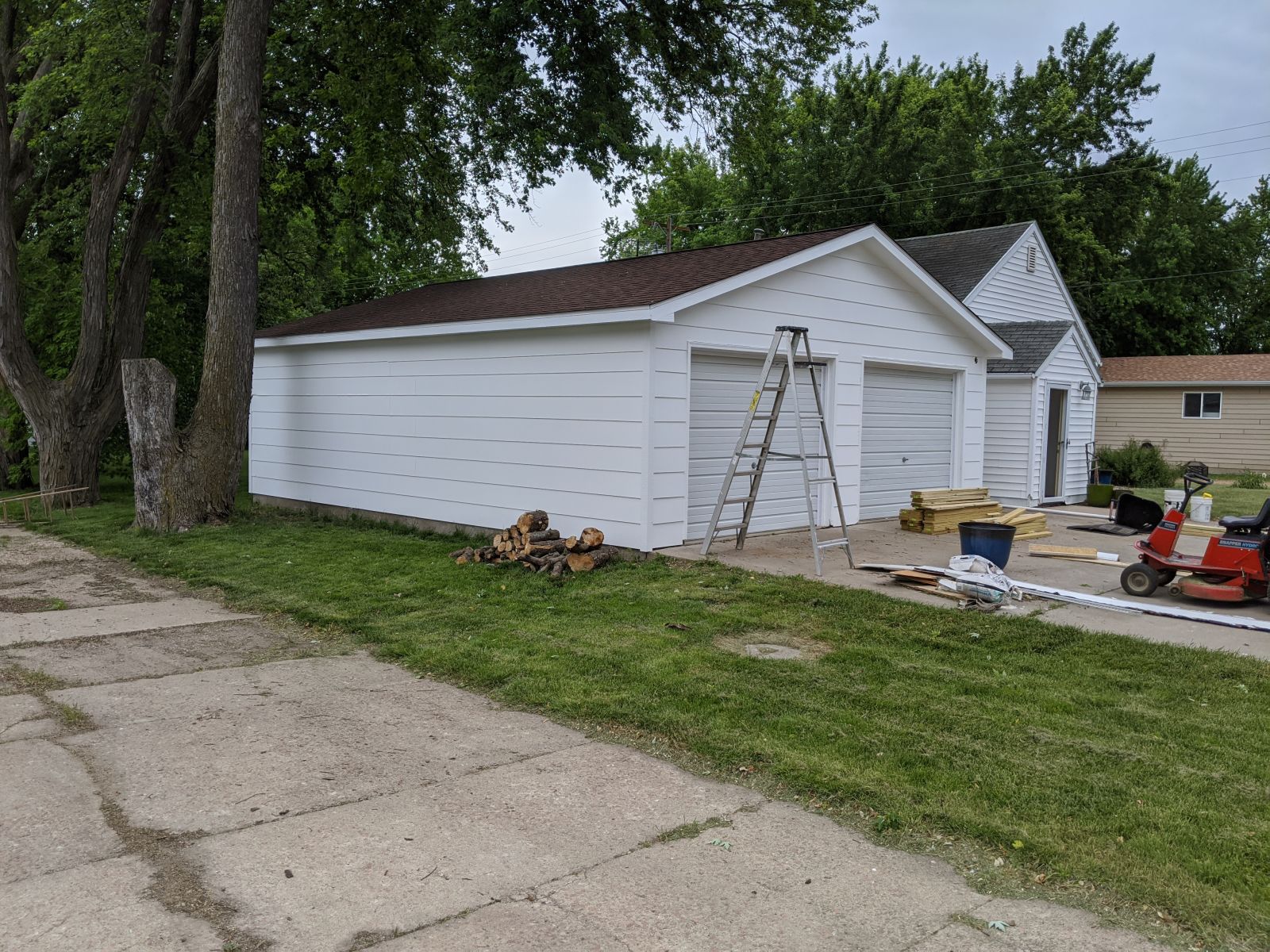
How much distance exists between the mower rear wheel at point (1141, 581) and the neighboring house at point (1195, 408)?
853 inches

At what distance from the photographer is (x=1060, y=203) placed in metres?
32.2

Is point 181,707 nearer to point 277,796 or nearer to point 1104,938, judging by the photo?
point 277,796

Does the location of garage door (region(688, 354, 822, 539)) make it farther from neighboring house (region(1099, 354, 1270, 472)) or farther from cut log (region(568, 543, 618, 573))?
neighboring house (region(1099, 354, 1270, 472))

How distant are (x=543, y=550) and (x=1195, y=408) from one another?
24636mm

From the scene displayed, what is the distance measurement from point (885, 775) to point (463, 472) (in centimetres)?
833

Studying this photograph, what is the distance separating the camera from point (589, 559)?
938 cm

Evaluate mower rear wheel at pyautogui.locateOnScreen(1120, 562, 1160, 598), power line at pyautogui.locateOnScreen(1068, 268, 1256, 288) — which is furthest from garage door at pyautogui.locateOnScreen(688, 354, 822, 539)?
power line at pyautogui.locateOnScreen(1068, 268, 1256, 288)

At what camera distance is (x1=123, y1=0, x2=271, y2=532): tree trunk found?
12430 millimetres

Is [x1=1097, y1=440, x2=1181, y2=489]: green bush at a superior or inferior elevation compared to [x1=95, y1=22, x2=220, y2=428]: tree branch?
inferior

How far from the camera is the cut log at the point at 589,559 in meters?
9.33

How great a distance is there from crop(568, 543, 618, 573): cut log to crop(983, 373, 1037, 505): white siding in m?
9.11

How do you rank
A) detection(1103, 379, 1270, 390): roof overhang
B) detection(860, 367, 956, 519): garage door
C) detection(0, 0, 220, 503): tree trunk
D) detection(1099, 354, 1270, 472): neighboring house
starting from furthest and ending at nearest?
detection(1099, 354, 1270, 472): neighboring house < detection(1103, 379, 1270, 390): roof overhang < detection(0, 0, 220, 503): tree trunk < detection(860, 367, 956, 519): garage door

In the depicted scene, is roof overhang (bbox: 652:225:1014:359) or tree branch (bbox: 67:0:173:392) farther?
tree branch (bbox: 67:0:173:392)

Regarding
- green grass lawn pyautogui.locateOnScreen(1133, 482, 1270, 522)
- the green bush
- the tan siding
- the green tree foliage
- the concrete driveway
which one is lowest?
the concrete driveway
